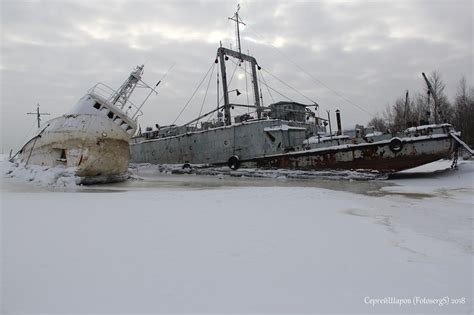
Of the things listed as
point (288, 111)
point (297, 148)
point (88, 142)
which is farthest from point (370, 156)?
point (88, 142)

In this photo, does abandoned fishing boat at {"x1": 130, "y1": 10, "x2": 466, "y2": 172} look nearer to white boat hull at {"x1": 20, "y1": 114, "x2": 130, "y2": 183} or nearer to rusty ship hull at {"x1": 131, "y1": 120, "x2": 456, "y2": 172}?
rusty ship hull at {"x1": 131, "y1": 120, "x2": 456, "y2": 172}

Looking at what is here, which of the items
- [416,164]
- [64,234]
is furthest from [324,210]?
[416,164]

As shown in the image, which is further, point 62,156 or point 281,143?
point 281,143

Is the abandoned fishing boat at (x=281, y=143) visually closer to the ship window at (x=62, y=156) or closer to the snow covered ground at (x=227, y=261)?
the ship window at (x=62, y=156)

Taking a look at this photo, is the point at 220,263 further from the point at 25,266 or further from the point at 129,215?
the point at 129,215

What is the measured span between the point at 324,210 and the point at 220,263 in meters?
3.70

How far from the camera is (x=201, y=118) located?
75.2 feet

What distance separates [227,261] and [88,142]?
44.1 ft

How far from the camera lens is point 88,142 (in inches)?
590

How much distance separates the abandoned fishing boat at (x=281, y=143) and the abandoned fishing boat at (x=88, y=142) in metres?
6.16

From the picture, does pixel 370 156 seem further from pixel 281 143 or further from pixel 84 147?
pixel 84 147

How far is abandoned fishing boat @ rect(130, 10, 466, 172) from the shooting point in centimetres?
1669

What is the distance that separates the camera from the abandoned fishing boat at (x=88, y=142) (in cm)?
1488

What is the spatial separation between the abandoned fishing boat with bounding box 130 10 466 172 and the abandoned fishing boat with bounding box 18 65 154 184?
6.16m
